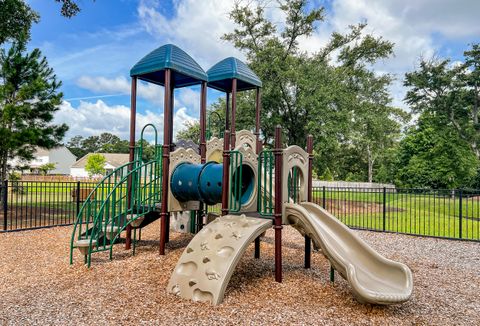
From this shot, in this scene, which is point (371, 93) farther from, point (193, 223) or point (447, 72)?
point (193, 223)

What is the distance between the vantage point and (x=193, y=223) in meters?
8.63

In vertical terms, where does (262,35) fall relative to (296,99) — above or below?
above

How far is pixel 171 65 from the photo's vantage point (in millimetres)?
6281

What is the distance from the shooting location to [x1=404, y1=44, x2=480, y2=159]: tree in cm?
2559

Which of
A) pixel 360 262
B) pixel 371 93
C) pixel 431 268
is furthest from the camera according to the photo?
pixel 371 93

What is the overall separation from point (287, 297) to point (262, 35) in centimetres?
1715

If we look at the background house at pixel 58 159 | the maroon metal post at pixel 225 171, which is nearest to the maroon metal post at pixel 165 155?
the maroon metal post at pixel 225 171

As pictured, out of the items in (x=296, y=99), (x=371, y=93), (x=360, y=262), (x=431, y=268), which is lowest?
(x=431, y=268)

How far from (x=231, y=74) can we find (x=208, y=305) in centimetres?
562

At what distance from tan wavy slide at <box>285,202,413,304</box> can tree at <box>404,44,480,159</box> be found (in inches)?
1005

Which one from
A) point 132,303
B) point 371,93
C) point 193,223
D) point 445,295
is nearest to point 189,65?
point 193,223

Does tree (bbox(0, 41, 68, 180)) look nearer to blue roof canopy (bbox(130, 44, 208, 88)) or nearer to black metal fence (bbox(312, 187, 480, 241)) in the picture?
blue roof canopy (bbox(130, 44, 208, 88))

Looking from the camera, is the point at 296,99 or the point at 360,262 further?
the point at 296,99

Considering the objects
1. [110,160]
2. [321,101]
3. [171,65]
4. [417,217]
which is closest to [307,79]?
[321,101]
